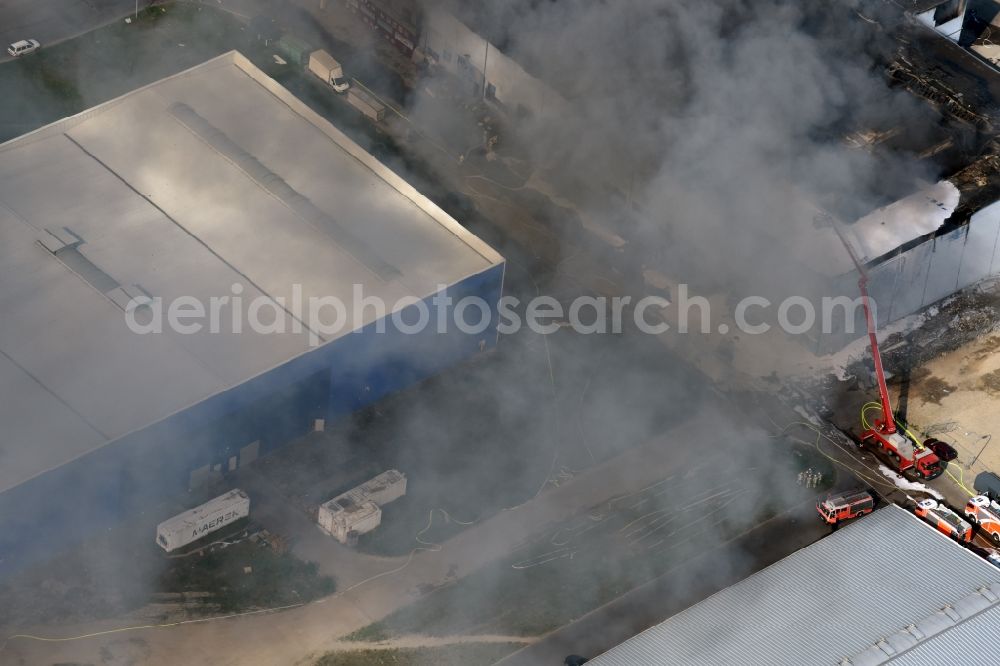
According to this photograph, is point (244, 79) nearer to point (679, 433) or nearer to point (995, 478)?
point (679, 433)

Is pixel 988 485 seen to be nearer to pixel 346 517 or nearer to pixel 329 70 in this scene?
pixel 346 517

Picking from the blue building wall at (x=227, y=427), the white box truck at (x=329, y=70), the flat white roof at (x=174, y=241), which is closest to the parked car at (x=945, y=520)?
the blue building wall at (x=227, y=427)

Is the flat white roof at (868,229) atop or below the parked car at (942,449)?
atop

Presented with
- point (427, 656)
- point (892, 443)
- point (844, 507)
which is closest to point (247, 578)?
point (427, 656)

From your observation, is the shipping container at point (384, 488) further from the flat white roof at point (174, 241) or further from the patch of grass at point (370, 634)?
the flat white roof at point (174, 241)

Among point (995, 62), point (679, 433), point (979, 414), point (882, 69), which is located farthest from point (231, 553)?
point (995, 62)
